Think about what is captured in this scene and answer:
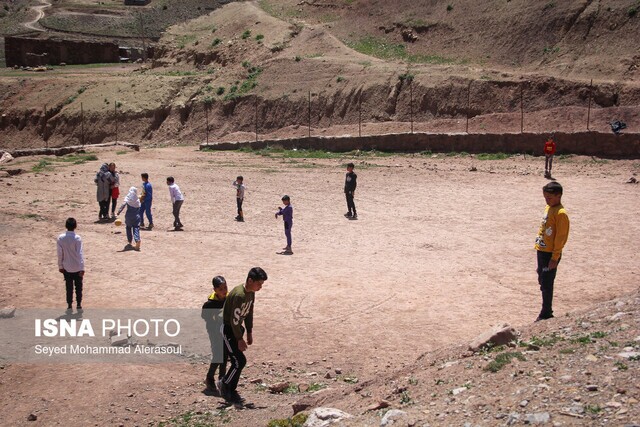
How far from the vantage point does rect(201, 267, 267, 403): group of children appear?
9.12m

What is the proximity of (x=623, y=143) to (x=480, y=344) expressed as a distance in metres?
23.9

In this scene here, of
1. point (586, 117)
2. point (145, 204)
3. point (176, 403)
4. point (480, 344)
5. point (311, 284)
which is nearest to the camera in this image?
point (480, 344)

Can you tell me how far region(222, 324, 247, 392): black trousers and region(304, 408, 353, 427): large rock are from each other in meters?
1.77

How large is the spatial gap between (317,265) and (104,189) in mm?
7134

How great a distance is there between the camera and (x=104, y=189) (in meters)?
20.3

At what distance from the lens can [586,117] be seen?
33.2m

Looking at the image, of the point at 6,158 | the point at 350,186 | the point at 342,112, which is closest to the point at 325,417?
the point at 350,186

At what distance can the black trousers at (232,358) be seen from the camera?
934 centimetres

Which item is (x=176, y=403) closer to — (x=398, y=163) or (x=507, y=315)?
(x=507, y=315)

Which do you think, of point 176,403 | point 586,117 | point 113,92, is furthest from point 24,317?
point 113,92

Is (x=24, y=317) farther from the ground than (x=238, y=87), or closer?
closer

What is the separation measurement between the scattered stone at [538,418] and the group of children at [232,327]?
3633mm

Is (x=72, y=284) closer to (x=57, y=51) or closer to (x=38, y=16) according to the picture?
(x=57, y=51)

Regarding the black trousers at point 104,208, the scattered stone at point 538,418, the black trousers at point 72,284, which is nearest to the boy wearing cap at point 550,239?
the scattered stone at point 538,418
